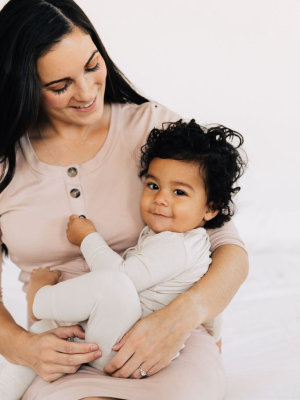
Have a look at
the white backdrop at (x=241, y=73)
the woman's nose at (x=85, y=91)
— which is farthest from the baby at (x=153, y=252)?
the white backdrop at (x=241, y=73)

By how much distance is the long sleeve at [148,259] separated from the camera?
4.67 feet

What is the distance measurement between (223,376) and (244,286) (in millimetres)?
809

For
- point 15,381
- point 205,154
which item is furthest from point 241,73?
point 15,381

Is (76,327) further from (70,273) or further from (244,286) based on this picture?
(244,286)

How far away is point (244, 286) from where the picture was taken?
7.50 ft

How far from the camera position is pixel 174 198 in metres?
1.55

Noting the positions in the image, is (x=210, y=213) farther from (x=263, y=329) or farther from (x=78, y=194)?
(x=263, y=329)

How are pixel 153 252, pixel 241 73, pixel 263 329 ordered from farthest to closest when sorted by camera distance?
pixel 241 73
pixel 263 329
pixel 153 252

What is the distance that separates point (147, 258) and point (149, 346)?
225mm

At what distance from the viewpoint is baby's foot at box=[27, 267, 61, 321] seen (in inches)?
60.0

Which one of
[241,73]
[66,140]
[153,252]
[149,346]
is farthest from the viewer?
[241,73]

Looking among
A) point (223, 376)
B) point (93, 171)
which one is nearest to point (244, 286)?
point (223, 376)

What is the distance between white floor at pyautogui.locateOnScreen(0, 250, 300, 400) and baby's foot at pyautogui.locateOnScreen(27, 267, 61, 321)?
50 centimetres

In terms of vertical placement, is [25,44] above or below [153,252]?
above
